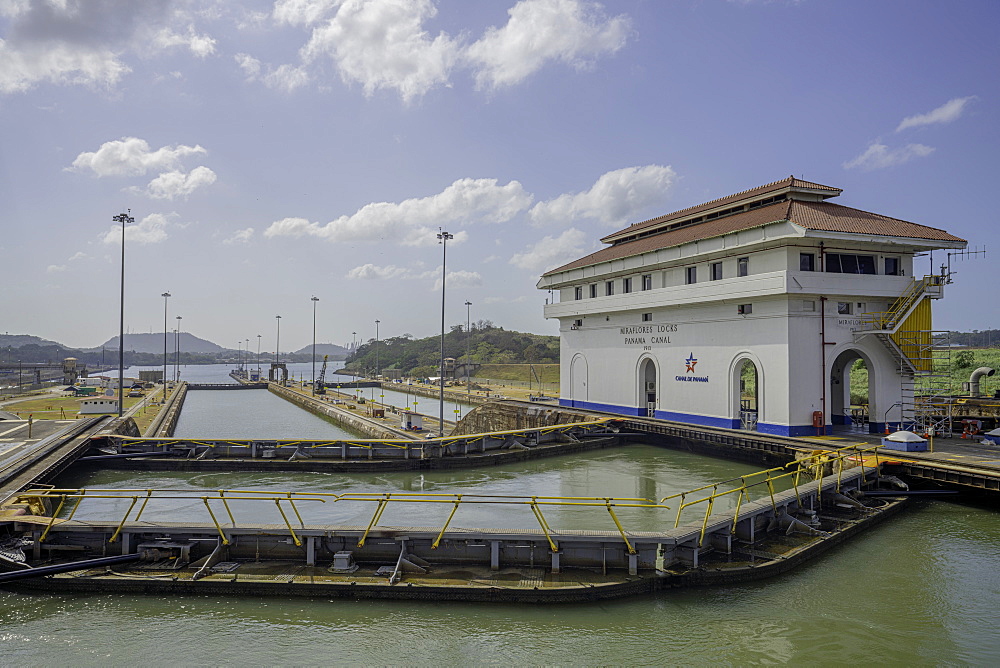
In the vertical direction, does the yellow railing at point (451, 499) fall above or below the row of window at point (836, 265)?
below

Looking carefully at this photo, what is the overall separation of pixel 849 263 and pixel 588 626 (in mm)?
21605

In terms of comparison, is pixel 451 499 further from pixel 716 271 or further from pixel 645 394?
pixel 645 394

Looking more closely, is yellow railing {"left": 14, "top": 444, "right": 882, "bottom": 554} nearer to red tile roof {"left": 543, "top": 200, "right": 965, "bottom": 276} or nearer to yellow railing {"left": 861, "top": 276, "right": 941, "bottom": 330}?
yellow railing {"left": 861, "top": 276, "right": 941, "bottom": 330}

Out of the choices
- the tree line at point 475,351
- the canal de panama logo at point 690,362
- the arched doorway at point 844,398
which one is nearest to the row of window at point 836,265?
the canal de panama logo at point 690,362

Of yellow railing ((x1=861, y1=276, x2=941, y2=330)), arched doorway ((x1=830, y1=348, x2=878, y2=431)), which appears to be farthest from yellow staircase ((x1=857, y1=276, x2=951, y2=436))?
arched doorway ((x1=830, y1=348, x2=878, y2=431))

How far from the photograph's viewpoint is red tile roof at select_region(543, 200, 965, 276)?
24.5 meters

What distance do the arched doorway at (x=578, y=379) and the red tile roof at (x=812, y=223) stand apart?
28.2 feet

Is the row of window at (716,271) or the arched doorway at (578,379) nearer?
the row of window at (716,271)

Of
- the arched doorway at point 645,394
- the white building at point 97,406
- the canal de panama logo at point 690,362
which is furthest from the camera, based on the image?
the white building at point 97,406

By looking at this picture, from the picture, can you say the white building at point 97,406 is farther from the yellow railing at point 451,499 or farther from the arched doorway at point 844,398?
the arched doorway at point 844,398

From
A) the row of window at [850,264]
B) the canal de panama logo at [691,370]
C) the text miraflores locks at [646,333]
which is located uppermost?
the row of window at [850,264]

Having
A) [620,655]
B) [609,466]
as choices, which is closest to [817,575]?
[620,655]

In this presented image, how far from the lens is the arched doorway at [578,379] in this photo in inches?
1489

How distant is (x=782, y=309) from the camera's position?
2475 cm
